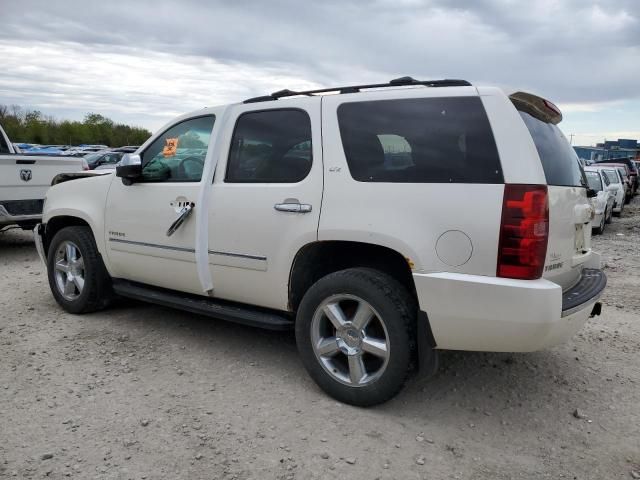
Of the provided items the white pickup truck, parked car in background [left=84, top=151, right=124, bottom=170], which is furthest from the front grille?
parked car in background [left=84, top=151, right=124, bottom=170]

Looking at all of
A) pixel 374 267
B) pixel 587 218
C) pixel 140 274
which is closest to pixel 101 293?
pixel 140 274

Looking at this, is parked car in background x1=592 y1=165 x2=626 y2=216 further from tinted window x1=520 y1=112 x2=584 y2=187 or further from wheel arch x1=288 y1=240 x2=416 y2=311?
wheel arch x1=288 y1=240 x2=416 y2=311

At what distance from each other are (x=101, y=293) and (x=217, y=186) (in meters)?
1.94

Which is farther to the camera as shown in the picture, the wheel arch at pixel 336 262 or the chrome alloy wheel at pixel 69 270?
the chrome alloy wheel at pixel 69 270

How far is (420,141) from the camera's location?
125 inches

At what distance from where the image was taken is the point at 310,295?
137 inches

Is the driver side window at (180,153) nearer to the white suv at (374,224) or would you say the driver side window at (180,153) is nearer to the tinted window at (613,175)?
the white suv at (374,224)

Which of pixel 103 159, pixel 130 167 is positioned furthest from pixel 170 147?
pixel 103 159

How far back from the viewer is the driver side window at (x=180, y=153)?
4234 mm

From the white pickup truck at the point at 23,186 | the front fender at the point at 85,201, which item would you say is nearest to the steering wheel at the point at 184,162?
the front fender at the point at 85,201

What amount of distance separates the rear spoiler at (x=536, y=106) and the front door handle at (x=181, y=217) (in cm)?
232

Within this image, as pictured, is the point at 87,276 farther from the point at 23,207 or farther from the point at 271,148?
the point at 23,207

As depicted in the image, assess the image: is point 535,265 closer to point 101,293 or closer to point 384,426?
point 384,426

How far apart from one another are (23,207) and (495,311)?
737 cm
